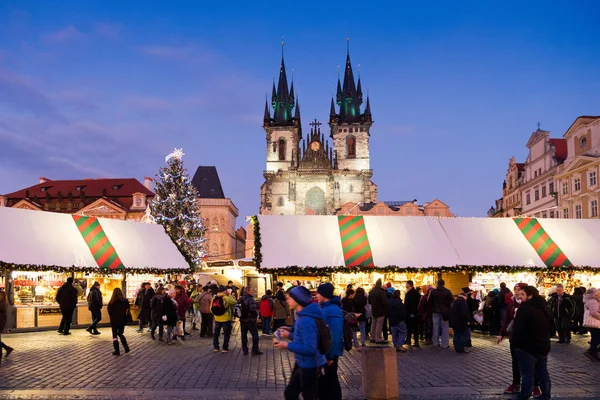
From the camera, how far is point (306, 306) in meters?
5.66

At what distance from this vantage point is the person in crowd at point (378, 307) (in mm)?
14266

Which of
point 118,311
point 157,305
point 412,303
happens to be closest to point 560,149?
point 412,303

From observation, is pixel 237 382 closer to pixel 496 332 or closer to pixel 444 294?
pixel 444 294

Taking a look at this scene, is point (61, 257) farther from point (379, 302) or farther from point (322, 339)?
point (322, 339)

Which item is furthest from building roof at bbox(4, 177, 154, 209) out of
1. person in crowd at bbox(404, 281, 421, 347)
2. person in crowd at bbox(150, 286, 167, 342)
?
person in crowd at bbox(404, 281, 421, 347)

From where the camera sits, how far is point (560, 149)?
47188 millimetres

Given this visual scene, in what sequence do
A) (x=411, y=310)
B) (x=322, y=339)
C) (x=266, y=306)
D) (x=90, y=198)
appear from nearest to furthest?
(x=322, y=339) → (x=411, y=310) → (x=266, y=306) → (x=90, y=198)

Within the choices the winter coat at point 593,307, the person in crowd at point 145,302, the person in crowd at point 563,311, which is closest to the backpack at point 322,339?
the winter coat at point 593,307

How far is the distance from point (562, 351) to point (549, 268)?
6066 millimetres

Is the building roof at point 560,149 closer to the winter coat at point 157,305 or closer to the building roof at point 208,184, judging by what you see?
the winter coat at point 157,305

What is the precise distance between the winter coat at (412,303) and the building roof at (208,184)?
67683mm

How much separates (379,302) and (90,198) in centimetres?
6166

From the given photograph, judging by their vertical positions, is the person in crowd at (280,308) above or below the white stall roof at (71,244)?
below

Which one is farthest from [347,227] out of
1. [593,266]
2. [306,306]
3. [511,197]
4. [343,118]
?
[343,118]
